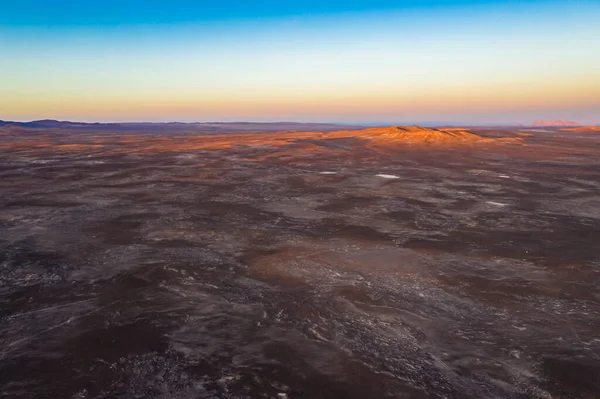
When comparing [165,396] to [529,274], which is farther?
[529,274]

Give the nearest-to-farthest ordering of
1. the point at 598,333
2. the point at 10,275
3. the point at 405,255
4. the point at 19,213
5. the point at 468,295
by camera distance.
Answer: the point at 598,333 → the point at 468,295 → the point at 10,275 → the point at 405,255 → the point at 19,213

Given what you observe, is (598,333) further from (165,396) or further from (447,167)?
(447,167)

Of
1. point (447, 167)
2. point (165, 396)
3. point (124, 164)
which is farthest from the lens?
point (124, 164)

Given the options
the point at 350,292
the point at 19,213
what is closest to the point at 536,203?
the point at 350,292

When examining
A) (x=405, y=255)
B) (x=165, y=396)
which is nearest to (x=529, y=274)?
(x=405, y=255)

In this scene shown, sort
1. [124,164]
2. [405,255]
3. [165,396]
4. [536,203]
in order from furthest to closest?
[124,164], [536,203], [405,255], [165,396]

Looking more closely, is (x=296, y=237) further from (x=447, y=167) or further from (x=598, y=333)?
(x=447, y=167)
